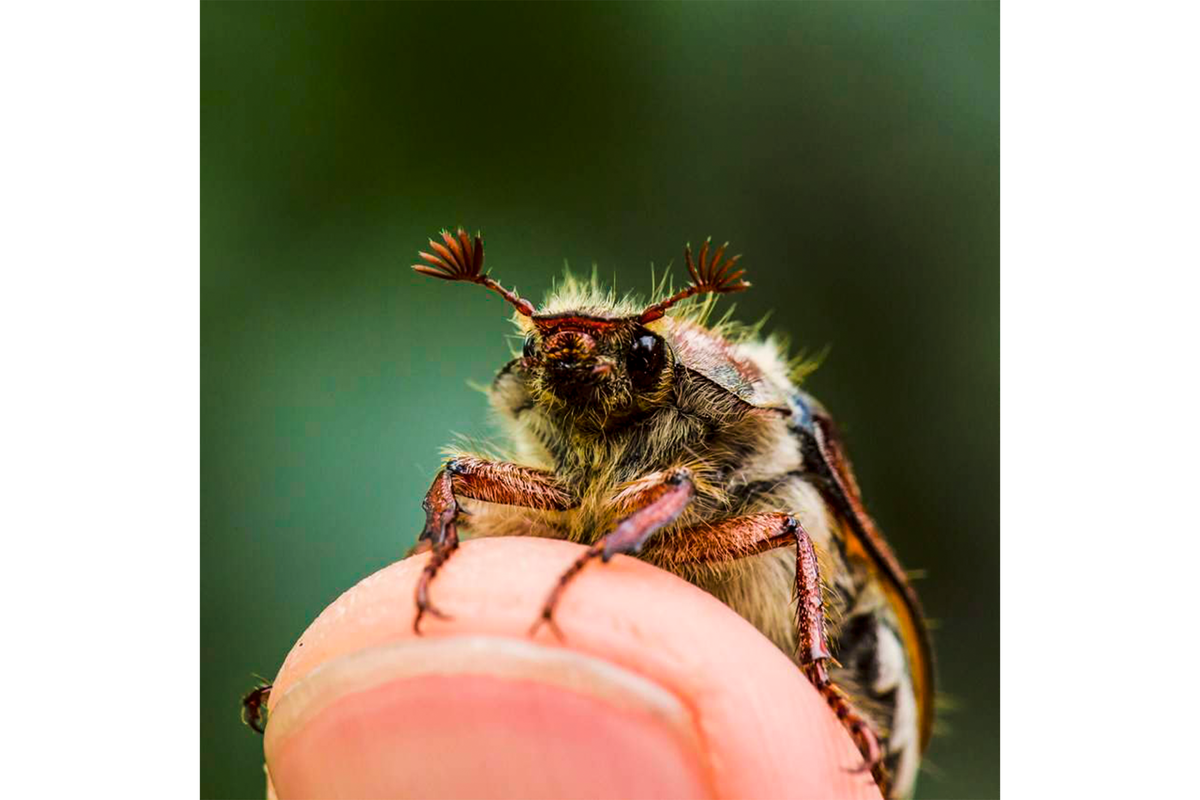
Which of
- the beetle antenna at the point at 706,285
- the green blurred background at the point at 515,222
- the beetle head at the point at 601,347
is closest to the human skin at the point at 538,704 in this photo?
the beetle head at the point at 601,347

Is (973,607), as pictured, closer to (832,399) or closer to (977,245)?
Answer: (832,399)

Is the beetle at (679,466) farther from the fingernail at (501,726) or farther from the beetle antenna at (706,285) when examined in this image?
the fingernail at (501,726)

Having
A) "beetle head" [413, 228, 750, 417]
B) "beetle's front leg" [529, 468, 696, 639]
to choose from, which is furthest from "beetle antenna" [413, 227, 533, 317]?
"beetle's front leg" [529, 468, 696, 639]

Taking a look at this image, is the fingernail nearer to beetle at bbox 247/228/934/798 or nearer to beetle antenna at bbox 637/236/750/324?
beetle at bbox 247/228/934/798

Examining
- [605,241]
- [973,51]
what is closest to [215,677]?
[605,241]

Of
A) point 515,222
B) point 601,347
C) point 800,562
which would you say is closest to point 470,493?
point 601,347

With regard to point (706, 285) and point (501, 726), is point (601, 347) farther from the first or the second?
point (501, 726)
